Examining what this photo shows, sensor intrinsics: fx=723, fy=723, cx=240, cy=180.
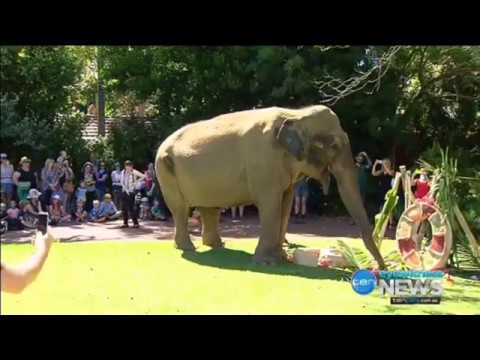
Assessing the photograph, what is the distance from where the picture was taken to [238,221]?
52.6 feet

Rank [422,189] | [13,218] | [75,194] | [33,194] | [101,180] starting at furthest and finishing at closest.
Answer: [101,180] < [75,194] < [33,194] < [13,218] < [422,189]

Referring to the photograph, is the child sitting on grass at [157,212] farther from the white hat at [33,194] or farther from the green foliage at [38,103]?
the green foliage at [38,103]

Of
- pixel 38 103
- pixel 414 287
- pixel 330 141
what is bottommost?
pixel 414 287

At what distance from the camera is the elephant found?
945 cm

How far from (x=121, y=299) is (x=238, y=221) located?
8.53 metres

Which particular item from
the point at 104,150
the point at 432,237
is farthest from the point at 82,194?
the point at 432,237

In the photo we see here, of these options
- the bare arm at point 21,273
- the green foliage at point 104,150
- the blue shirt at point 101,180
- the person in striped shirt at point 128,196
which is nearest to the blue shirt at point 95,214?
the blue shirt at point 101,180

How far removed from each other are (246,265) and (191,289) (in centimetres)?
167

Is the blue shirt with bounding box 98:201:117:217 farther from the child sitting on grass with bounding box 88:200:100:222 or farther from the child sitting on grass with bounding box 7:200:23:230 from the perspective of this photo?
the child sitting on grass with bounding box 7:200:23:230

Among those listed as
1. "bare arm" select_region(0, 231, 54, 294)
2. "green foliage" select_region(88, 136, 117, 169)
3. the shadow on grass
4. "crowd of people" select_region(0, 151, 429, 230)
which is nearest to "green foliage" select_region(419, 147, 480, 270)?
the shadow on grass

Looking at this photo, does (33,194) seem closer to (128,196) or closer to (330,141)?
(128,196)

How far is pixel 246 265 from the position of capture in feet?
31.8

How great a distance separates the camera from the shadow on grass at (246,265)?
357 inches

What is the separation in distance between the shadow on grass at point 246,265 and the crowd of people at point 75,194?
12.9 feet
